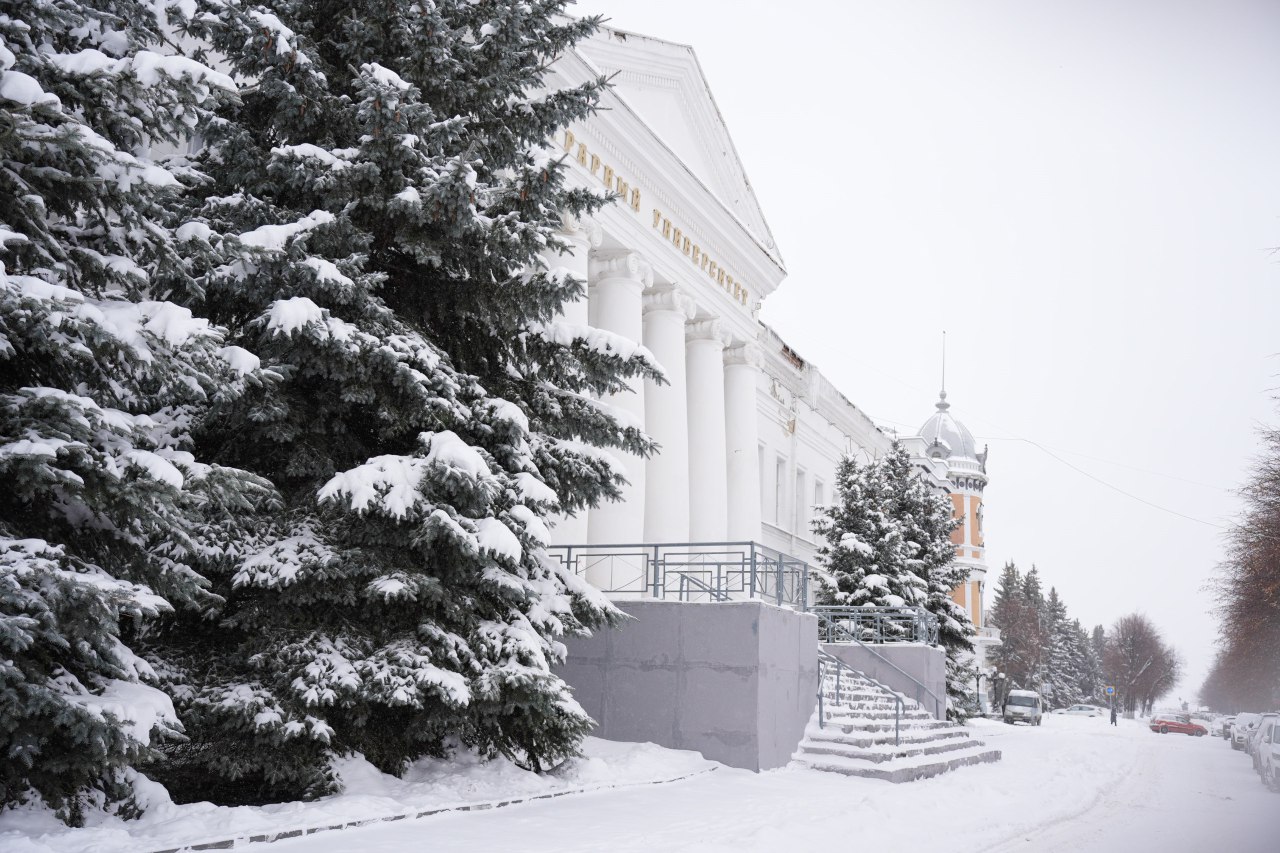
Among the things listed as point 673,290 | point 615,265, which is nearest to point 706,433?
point 673,290

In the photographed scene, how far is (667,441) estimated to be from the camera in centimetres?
2305

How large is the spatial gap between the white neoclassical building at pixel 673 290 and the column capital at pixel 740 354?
1.5 inches

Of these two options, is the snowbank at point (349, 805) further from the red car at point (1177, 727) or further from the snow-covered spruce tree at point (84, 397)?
the red car at point (1177, 727)

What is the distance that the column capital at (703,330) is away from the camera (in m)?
26.3

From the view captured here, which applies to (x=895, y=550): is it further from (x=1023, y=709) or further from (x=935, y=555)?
(x=1023, y=709)

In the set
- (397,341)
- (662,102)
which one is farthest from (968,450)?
(397,341)

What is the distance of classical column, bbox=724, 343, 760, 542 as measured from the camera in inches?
1064

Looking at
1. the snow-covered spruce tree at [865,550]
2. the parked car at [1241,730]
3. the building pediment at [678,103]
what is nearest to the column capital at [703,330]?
the building pediment at [678,103]

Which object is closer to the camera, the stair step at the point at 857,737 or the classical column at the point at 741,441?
the stair step at the point at 857,737

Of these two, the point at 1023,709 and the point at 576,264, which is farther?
the point at 1023,709

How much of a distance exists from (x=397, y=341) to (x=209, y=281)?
5.46 ft

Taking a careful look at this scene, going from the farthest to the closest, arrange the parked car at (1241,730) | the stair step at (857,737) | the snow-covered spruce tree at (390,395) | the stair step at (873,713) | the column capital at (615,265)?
the parked car at (1241,730) < the column capital at (615,265) < the stair step at (873,713) < the stair step at (857,737) < the snow-covered spruce tree at (390,395)

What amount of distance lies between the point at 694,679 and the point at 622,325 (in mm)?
9676

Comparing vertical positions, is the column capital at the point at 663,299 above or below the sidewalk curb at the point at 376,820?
above
